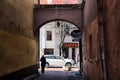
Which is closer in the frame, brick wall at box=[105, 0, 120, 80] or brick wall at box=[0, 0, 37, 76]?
brick wall at box=[105, 0, 120, 80]

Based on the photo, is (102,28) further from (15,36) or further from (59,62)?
(59,62)

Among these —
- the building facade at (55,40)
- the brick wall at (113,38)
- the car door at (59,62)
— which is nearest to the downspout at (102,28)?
the brick wall at (113,38)

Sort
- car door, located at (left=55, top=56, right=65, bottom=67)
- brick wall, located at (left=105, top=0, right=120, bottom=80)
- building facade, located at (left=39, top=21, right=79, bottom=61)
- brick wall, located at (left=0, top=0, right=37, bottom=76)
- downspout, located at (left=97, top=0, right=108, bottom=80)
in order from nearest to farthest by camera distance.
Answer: brick wall, located at (left=105, top=0, right=120, bottom=80)
downspout, located at (left=97, top=0, right=108, bottom=80)
brick wall, located at (left=0, top=0, right=37, bottom=76)
car door, located at (left=55, top=56, right=65, bottom=67)
building facade, located at (left=39, top=21, right=79, bottom=61)

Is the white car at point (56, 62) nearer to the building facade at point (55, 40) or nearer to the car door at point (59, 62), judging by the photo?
the car door at point (59, 62)

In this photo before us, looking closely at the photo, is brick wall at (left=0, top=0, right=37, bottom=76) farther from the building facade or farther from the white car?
the building facade

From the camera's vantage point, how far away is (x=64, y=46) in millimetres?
39906

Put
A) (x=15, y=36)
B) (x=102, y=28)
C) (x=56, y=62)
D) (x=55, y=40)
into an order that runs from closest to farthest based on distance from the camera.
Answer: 1. (x=102, y=28)
2. (x=15, y=36)
3. (x=56, y=62)
4. (x=55, y=40)

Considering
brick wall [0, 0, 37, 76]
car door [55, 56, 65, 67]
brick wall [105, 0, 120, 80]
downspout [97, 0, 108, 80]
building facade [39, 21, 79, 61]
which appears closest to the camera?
brick wall [105, 0, 120, 80]

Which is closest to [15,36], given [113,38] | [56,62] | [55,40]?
[113,38]

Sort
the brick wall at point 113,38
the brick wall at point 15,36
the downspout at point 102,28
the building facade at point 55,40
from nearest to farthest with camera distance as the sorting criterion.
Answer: the brick wall at point 113,38 < the downspout at point 102,28 < the brick wall at point 15,36 < the building facade at point 55,40

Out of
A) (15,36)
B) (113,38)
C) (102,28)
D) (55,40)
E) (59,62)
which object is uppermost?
(55,40)

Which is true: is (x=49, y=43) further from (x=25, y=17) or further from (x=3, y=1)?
(x=3, y=1)

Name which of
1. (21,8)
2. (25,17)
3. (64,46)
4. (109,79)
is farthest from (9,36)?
(64,46)

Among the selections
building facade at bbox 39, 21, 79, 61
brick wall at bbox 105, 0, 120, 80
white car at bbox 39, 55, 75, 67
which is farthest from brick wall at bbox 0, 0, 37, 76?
building facade at bbox 39, 21, 79, 61
